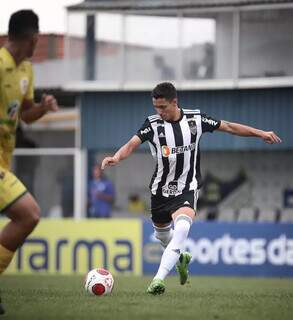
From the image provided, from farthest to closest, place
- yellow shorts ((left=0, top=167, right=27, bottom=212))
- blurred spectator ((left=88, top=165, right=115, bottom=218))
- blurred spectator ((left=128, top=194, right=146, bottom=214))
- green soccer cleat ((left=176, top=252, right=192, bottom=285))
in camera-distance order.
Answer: blurred spectator ((left=128, top=194, right=146, bottom=214))
blurred spectator ((left=88, top=165, right=115, bottom=218))
green soccer cleat ((left=176, top=252, right=192, bottom=285))
yellow shorts ((left=0, top=167, right=27, bottom=212))

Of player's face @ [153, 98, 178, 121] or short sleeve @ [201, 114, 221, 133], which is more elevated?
player's face @ [153, 98, 178, 121]

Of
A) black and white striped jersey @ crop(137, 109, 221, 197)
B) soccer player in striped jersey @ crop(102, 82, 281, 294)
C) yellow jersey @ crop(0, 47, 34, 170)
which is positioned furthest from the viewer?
black and white striped jersey @ crop(137, 109, 221, 197)

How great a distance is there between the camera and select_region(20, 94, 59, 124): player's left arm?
8.77 meters

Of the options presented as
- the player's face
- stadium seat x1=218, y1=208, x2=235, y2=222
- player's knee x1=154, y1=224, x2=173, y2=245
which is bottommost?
stadium seat x1=218, y1=208, x2=235, y2=222

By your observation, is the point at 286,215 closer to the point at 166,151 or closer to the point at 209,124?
the point at 209,124

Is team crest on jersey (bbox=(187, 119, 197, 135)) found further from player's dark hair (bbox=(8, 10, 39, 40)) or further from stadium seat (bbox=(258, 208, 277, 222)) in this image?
stadium seat (bbox=(258, 208, 277, 222))

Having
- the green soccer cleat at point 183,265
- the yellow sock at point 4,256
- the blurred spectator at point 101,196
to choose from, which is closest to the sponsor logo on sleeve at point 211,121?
the green soccer cleat at point 183,265

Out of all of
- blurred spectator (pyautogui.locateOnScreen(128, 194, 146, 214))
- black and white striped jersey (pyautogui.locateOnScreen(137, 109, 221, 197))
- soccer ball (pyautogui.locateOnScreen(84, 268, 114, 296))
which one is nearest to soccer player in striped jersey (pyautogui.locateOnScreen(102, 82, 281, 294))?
black and white striped jersey (pyautogui.locateOnScreen(137, 109, 221, 197))

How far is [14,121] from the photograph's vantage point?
8594 millimetres

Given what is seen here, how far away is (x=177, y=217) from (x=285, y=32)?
15.0 meters

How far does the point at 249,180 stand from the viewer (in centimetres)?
2784

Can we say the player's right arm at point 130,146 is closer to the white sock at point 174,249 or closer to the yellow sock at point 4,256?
the white sock at point 174,249

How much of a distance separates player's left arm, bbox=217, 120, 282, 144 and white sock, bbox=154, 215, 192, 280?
1.24 metres

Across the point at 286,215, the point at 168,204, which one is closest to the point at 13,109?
the point at 168,204
